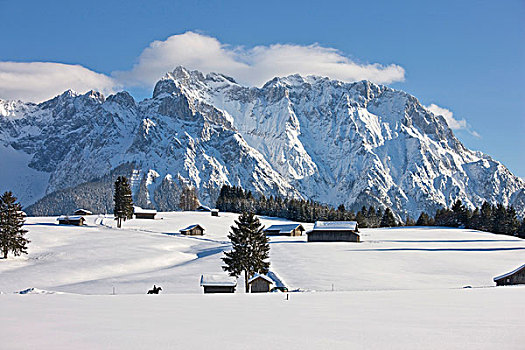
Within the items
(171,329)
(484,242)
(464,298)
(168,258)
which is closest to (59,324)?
(171,329)

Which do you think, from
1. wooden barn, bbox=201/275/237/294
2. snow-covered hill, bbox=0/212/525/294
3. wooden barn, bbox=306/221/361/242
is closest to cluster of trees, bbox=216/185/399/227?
wooden barn, bbox=306/221/361/242

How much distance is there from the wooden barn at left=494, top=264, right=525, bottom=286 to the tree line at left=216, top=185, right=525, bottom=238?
67.8 metres

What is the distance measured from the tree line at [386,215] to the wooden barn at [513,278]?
2668 inches

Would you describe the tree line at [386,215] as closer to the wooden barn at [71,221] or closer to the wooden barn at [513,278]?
the wooden barn at [71,221]

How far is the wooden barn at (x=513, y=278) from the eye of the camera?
47406 millimetres

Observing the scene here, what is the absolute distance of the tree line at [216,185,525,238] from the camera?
130 m

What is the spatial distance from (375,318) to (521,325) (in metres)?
5.44

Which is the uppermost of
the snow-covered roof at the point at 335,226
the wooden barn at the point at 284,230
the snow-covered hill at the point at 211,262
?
the snow-covered roof at the point at 335,226

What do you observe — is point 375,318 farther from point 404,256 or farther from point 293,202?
point 293,202

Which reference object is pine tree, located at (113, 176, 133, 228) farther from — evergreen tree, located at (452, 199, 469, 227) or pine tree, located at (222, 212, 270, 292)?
evergreen tree, located at (452, 199, 469, 227)

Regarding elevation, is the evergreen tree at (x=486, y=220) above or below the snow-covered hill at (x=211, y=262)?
above

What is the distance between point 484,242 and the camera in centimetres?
9375

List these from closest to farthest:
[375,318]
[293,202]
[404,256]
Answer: [375,318]
[404,256]
[293,202]

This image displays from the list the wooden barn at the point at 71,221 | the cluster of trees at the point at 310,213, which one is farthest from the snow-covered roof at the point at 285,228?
the cluster of trees at the point at 310,213
